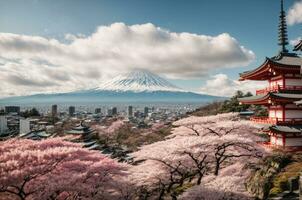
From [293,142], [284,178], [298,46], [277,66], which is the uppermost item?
[298,46]

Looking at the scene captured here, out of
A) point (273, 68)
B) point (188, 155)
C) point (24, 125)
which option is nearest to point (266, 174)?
point (188, 155)

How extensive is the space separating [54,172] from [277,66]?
14635mm

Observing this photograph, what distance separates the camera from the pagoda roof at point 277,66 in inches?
850

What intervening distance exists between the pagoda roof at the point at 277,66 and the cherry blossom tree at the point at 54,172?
11619 millimetres

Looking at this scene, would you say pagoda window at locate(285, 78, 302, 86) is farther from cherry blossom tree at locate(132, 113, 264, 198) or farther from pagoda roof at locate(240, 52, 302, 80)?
cherry blossom tree at locate(132, 113, 264, 198)

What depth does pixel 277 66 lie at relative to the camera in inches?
851

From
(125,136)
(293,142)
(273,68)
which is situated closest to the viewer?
(273,68)

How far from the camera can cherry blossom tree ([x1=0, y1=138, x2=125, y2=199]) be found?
1325 cm

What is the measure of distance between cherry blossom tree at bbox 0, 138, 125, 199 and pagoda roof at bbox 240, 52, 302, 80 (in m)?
11.6

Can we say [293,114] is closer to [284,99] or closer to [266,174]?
[284,99]

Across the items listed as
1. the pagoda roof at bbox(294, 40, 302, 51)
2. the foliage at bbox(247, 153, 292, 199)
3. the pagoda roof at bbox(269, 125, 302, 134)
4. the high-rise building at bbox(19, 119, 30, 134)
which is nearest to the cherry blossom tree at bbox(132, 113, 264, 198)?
the foliage at bbox(247, 153, 292, 199)

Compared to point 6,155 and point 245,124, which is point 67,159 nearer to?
point 6,155

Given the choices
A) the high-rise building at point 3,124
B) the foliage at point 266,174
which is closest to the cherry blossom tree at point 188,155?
the foliage at point 266,174

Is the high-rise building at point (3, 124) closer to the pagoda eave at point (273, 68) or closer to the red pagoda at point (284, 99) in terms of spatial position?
the pagoda eave at point (273, 68)
